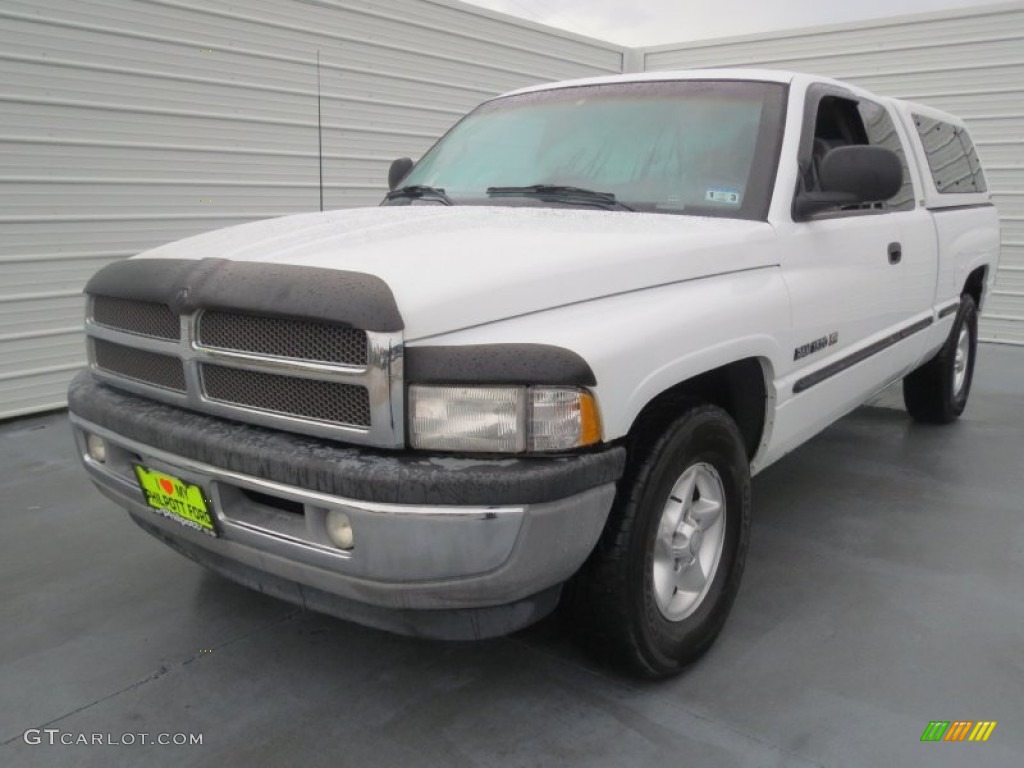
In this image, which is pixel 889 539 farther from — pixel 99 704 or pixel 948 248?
pixel 99 704

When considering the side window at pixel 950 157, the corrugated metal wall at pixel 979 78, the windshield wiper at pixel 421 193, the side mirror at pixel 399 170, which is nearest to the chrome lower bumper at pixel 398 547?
the windshield wiper at pixel 421 193

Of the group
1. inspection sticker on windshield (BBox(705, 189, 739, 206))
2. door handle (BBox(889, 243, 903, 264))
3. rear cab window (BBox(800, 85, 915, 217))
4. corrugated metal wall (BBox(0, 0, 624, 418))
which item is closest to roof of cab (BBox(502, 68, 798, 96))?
rear cab window (BBox(800, 85, 915, 217))

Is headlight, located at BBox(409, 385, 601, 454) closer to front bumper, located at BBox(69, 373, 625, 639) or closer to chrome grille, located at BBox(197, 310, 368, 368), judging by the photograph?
front bumper, located at BBox(69, 373, 625, 639)

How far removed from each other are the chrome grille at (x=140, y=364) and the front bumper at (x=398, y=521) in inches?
5.0

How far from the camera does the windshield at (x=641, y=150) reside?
2.93m

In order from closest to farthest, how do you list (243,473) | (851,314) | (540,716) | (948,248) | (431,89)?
(243,473) < (540,716) < (851,314) < (948,248) < (431,89)

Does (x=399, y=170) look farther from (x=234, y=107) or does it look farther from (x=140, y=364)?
(x=234, y=107)

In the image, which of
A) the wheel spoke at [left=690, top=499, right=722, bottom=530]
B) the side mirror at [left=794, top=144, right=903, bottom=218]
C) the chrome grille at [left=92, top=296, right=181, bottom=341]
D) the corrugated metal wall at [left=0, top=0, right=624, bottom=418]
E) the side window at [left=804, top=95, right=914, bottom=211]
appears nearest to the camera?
the chrome grille at [left=92, top=296, right=181, bottom=341]

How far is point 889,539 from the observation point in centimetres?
363

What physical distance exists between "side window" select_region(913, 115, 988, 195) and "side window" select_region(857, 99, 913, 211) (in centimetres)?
42

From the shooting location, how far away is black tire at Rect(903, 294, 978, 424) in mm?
5188

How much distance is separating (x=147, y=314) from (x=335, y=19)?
564cm

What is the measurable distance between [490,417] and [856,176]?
5.59 ft

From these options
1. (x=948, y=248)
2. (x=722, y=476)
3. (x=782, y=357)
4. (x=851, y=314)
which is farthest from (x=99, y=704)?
(x=948, y=248)
